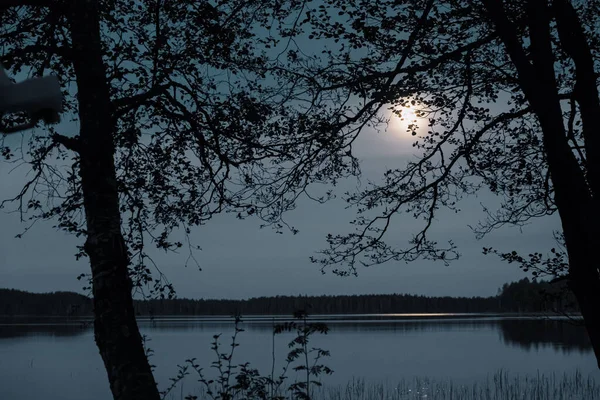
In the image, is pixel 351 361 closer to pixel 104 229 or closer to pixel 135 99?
pixel 135 99

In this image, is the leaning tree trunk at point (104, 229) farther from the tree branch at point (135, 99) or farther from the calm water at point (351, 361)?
the calm water at point (351, 361)

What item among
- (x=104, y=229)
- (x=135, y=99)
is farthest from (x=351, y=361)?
(x=104, y=229)

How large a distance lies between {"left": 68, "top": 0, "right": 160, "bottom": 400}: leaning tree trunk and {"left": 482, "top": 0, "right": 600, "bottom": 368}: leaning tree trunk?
5.24m

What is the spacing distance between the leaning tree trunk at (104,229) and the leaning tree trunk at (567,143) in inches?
206

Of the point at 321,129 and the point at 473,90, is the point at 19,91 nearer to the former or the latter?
the point at 321,129

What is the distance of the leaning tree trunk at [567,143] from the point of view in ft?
25.1

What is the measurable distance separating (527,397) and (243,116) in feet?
58.9

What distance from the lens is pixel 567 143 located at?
311 inches

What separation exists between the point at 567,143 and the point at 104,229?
582 centimetres

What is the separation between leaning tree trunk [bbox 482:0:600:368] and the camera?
25.1 feet

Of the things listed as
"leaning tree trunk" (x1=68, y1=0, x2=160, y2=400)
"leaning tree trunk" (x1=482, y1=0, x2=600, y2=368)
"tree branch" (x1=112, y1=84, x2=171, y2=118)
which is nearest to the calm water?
"tree branch" (x1=112, y1=84, x2=171, y2=118)

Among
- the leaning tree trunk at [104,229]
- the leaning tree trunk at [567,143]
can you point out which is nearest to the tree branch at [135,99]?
the leaning tree trunk at [104,229]

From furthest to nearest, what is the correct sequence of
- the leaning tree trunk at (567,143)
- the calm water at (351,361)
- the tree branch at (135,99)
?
the calm water at (351,361) < the tree branch at (135,99) < the leaning tree trunk at (567,143)

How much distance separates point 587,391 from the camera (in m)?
23.5
